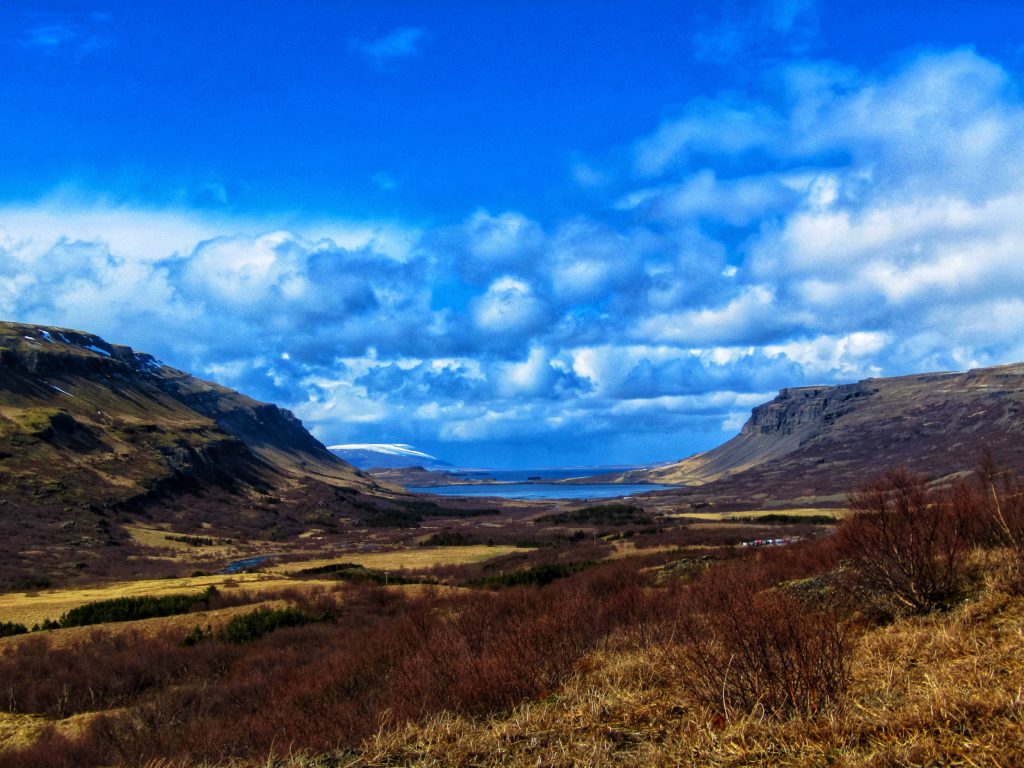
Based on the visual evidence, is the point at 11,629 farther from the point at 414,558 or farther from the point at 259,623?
the point at 414,558

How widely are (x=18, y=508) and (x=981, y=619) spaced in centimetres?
8705

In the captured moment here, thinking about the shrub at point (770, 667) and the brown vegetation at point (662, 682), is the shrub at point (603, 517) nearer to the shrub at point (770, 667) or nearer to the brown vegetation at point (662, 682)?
the brown vegetation at point (662, 682)

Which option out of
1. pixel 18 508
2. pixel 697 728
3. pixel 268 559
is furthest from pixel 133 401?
pixel 697 728

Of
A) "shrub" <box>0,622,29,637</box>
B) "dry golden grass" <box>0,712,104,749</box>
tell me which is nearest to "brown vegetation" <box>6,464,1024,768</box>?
"dry golden grass" <box>0,712,104,749</box>

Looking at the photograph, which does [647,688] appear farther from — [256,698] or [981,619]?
[256,698]

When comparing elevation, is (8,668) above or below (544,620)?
below

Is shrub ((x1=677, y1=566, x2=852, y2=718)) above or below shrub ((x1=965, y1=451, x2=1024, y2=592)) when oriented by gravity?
below

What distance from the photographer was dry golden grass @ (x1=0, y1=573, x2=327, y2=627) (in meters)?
33.2

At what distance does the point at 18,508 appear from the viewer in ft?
234

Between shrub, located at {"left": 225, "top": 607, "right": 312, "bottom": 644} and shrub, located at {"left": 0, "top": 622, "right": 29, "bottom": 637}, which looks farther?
shrub, located at {"left": 0, "top": 622, "right": 29, "bottom": 637}

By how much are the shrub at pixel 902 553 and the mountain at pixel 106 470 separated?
2475 inches

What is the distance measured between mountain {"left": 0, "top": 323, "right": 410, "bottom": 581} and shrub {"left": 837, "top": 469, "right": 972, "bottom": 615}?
62858mm

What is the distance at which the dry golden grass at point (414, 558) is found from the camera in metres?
56.3

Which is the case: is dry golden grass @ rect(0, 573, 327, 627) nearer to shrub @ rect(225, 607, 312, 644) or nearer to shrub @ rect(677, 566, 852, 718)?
shrub @ rect(225, 607, 312, 644)
